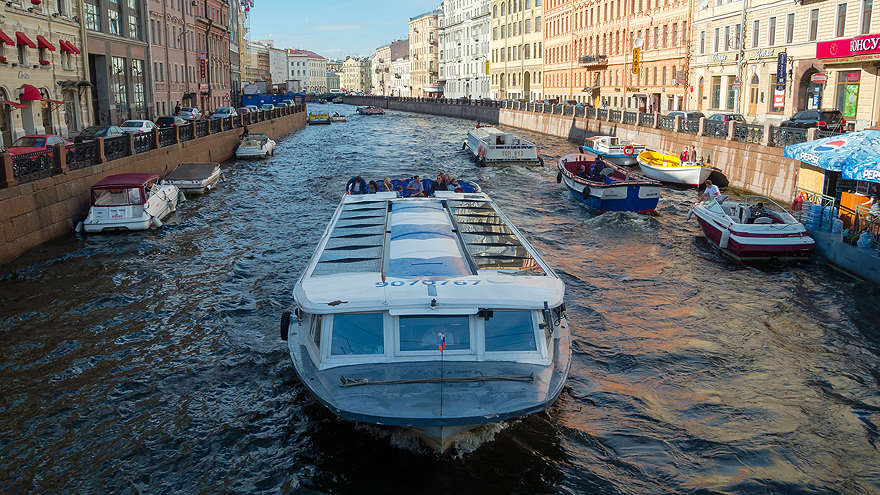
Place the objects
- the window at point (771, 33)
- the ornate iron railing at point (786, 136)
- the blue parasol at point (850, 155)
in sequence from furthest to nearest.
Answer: the window at point (771, 33) → the ornate iron railing at point (786, 136) → the blue parasol at point (850, 155)

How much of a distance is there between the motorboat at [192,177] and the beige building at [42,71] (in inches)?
308

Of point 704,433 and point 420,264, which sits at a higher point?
point 420,264

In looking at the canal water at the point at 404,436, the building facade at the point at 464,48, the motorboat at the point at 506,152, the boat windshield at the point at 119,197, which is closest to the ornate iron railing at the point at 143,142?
the boat windshield at the point at 119,197

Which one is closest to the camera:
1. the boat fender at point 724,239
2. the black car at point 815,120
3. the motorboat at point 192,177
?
the boat fender at point 724,239

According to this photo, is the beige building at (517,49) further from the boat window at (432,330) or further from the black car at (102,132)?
the boat window at (432,330)

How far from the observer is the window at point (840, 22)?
36.4 m

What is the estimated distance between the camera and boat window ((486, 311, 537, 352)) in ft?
28.6

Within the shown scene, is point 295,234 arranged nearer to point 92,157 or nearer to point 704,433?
point 92,157

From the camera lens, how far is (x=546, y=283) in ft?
30.7

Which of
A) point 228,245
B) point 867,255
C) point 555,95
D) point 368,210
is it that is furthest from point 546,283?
point 555,95

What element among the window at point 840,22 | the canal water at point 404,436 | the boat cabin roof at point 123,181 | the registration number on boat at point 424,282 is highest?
the window at point 840,22

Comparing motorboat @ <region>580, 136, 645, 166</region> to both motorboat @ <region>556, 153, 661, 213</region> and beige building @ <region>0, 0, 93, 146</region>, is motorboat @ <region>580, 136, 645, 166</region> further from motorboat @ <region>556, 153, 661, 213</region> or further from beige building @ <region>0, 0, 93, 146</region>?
beige building @ <region>0, 0, 93, 146</region>

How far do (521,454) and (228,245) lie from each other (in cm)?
1372

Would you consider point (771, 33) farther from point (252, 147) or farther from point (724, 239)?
point (252, 147)
